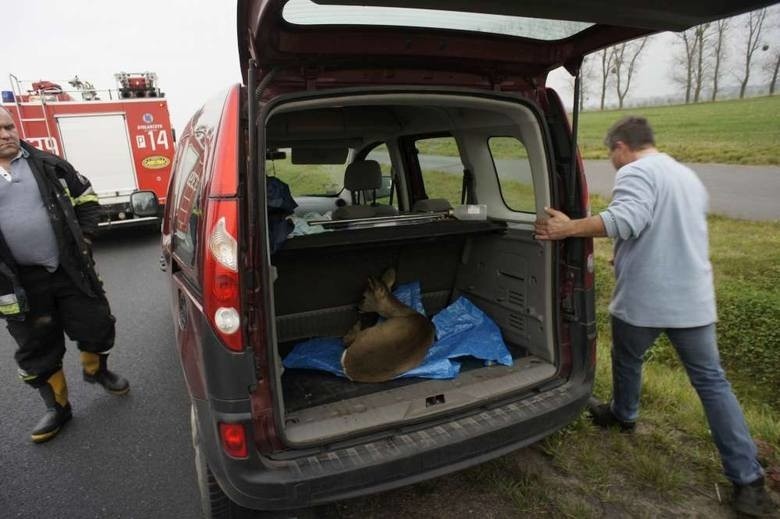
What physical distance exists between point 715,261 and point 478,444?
5.96 m

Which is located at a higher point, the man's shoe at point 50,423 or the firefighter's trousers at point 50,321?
the firefighter's trousers at point 50,321

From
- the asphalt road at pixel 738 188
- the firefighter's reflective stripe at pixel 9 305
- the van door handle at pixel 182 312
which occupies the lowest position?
the asphalt road at pixel 738 188

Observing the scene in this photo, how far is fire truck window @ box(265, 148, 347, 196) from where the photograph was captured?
3887 millimetres

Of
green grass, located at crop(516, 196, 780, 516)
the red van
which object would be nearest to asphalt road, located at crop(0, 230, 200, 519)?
the red van

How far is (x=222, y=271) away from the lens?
67.7 inches

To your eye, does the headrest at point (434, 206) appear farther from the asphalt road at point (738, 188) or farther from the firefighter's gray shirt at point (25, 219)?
the asphalt road at point (738, 188)

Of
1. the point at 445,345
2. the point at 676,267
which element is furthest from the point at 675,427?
the point at 445,345

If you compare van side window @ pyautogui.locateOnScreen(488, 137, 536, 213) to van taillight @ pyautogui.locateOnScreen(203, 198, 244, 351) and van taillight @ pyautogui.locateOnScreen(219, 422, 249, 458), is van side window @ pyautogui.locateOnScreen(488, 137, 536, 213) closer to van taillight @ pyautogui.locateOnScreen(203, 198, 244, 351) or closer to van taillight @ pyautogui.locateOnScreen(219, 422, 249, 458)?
van taillight @ pyautogui.locateOnScreen(203, 198, 244, 351)

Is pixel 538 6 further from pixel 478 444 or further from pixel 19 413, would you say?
pixel 19 413

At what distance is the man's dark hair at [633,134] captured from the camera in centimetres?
251

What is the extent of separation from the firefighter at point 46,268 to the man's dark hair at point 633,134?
350cm

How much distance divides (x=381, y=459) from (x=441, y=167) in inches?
109

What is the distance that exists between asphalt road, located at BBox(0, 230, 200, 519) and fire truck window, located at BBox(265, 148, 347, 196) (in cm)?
197

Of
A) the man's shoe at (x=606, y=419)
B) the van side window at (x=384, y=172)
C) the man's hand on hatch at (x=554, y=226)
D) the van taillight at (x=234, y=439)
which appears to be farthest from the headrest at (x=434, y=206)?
the van taillight at (x=234, y=439)
